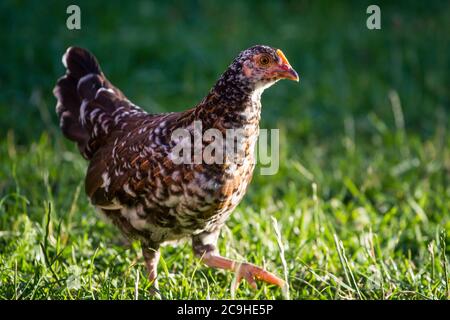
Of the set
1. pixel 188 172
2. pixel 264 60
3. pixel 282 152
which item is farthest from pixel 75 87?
pixel 282 152

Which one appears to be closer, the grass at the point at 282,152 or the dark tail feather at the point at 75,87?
the grass at the point at 282,152

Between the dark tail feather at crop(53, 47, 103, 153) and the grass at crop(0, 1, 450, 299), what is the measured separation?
14.5 inches

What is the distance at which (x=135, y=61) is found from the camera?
6523mm

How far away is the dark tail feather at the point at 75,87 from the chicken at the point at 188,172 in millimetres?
424

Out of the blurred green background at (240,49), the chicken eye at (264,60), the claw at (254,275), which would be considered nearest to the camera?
the chicken eye at (264,60)

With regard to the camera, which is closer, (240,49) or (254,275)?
(254,275)

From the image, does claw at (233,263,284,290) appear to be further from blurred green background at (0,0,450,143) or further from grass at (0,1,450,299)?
blurred green background at (0,0,450,143)

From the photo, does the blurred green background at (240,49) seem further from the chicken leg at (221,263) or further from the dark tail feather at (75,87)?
the chicken leg at (221,263)

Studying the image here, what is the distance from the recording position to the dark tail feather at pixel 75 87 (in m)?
4.03

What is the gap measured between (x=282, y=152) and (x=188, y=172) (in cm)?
212

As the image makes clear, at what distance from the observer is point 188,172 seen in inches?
121

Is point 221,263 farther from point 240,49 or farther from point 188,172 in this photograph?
point 240,49

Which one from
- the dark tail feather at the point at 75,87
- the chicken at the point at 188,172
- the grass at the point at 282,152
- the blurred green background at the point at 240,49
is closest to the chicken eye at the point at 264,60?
the chicken at the point at 188,172
